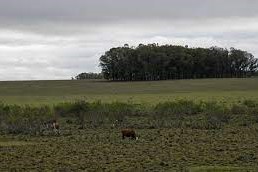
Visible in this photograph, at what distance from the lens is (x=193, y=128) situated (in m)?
38.2

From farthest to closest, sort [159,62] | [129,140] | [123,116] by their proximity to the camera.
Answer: [159,62]
[123,116]
[129,140]

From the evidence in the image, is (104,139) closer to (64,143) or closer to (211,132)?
(64,143)

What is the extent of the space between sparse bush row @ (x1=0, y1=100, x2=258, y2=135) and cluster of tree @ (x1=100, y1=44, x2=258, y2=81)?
9456cm

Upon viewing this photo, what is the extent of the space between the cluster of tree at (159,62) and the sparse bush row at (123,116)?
9456cm

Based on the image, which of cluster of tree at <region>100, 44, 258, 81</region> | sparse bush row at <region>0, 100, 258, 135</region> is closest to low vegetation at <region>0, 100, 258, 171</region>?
sparse bush row at <region>0, 100, 258, 135</region>

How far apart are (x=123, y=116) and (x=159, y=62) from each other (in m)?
107

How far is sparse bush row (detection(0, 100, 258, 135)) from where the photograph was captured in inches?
1549

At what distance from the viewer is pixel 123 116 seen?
152 ft

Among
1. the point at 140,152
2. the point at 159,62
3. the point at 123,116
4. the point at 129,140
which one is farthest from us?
the point at 159,62

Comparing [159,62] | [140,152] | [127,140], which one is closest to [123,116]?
[127,140]

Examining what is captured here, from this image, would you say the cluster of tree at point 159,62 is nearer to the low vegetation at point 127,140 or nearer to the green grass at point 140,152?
the low vegetation at point 127,140

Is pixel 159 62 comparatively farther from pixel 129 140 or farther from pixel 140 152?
pixel 140 152

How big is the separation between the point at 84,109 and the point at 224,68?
123m

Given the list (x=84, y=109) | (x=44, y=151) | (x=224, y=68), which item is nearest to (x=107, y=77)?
(x=224, y=68)
